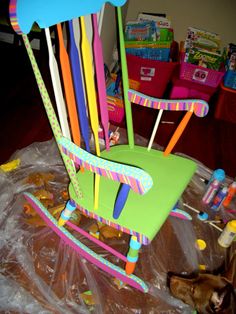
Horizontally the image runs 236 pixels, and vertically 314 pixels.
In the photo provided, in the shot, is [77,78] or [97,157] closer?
[97,157]

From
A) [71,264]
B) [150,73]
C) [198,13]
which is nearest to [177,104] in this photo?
[71,264]

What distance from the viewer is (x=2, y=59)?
82.8 inches

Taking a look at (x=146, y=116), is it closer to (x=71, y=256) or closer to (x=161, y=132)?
(x=161, y=132)

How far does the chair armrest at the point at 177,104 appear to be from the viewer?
37.0 inches

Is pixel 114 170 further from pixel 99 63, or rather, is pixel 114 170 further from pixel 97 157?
pixel 99 63

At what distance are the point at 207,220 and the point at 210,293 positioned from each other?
1.60ft

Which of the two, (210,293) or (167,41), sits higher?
(167,41)

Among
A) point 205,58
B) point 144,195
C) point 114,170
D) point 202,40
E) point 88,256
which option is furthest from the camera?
point 202,40

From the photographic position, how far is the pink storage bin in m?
1.95

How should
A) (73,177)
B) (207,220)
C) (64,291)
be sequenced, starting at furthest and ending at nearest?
(207,220)
(64,291)
(73,177)

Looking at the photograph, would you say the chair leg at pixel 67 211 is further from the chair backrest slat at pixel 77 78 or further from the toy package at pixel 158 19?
the toy package at pixel 158 19

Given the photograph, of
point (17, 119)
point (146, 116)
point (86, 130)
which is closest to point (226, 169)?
point (146, 116)

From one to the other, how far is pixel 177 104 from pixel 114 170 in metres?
0.39

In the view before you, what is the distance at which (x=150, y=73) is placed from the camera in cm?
202
